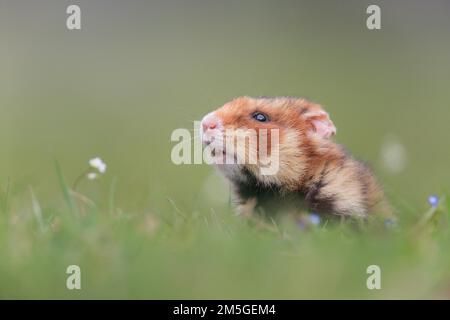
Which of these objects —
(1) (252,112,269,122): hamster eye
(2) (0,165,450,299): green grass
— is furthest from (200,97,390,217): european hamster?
(2) (0,165,450,299): green grass

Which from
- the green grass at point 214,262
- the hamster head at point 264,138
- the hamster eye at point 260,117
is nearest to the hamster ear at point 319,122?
the hamster head at point 264,138

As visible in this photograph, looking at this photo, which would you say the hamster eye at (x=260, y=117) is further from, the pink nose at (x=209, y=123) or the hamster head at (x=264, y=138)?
the pink nose at (x=209, y=123)

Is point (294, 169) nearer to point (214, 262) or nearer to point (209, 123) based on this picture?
point (209, 123)

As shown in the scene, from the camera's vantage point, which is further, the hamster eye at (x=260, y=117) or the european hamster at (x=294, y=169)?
the hamster eye at (x=260, y=117)

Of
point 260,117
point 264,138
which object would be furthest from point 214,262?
point 260,117

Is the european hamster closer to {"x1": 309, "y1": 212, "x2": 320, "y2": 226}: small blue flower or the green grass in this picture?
{"x1": 309, "y1": 212, "x2": 320, "y2": 226}: small blue flower

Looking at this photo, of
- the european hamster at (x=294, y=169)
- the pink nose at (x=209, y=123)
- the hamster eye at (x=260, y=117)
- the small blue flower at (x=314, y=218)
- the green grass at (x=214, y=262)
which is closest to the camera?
the green grass at (x=214, y=262)

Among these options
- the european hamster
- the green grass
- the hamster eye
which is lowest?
the green grass
